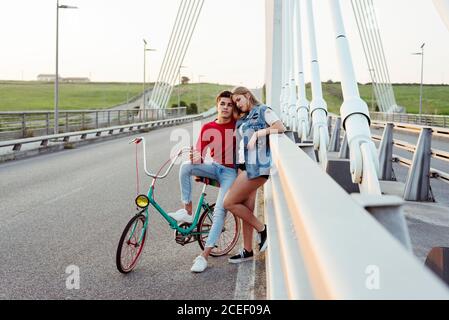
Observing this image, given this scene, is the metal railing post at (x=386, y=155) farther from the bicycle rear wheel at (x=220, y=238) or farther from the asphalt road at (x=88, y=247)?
the bicycle rear wheel at (x=220, y=238)

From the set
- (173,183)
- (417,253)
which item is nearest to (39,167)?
(173,183)

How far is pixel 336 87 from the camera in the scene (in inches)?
5443

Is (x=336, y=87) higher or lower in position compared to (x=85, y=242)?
higher

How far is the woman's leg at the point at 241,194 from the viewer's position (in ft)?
17.0

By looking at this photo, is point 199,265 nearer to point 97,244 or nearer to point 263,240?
point 263,240

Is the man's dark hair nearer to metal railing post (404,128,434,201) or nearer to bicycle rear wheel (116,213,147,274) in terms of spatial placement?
bicycle rear wheel (116,213,147,274)

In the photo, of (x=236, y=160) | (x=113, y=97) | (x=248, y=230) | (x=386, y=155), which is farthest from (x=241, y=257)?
(x=113, y=97)

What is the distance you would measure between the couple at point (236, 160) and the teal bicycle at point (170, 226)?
10 centimetres

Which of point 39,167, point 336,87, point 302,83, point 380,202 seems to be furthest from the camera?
point 336,87

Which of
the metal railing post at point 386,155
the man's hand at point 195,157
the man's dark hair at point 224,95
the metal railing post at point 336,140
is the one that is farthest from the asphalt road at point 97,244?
the metal railing post at point 336,140

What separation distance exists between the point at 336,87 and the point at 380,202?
459 feet

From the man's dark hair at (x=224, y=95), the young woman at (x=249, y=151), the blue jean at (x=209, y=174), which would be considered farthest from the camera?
the blue jean at (x=209, y=174)

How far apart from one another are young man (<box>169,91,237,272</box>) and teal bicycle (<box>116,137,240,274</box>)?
4.2 inches
